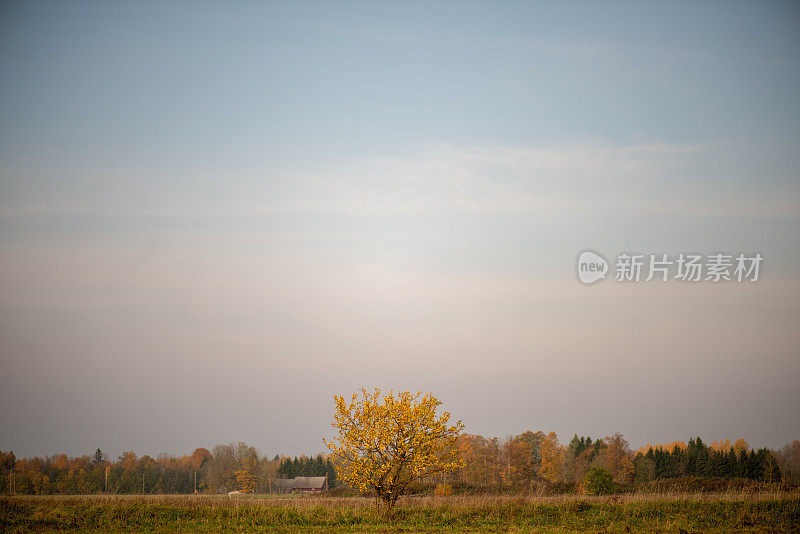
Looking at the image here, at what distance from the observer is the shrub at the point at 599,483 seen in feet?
162

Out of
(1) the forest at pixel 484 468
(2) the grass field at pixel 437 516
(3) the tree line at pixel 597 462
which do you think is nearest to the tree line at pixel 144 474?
(1) the forest at pixel 484 468

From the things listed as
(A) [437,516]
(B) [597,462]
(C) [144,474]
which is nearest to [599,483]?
(A) [437,516]

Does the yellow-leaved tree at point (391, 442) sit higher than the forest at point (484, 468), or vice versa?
the yellow-leaved tree at point (391, 442)

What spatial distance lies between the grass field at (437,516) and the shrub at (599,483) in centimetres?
2091

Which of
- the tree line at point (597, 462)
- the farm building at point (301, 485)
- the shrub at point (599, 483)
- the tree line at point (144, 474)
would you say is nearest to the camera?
the shrub at point (599, 483)

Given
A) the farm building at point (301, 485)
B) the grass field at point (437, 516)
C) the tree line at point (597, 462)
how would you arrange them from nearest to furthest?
the grass field at point (437, 516) → the tree line at point (597, 462) → the farm building at point (301, 485)

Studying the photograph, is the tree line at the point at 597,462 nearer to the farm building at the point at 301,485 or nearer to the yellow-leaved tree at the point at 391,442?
the farm building at the point at 301,485

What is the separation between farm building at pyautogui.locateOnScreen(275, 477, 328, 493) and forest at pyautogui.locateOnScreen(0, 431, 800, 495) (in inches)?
87.6

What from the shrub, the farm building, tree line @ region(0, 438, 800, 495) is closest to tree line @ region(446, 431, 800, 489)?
tree line @ region(0, 438, 800, 495)

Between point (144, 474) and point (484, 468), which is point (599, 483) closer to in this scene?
point (484, 468)

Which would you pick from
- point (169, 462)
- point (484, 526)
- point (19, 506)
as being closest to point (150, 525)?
point (19, 506)

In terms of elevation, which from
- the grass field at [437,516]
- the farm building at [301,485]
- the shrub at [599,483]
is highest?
the grass field at [437,516]

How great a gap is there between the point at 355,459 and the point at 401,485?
8.51 ft

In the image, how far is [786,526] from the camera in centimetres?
2262
